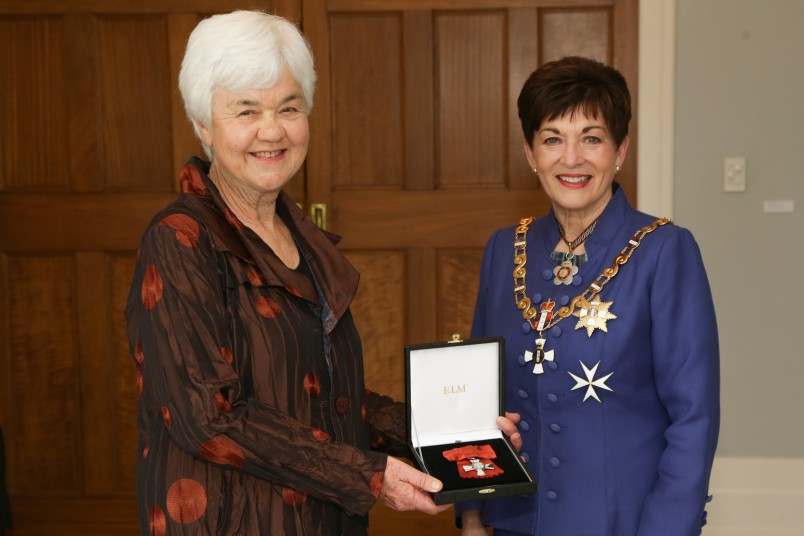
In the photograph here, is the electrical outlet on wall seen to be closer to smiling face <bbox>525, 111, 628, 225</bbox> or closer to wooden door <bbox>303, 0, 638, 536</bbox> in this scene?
wooden door <bbox>303, 0, 638, 536</bbox>

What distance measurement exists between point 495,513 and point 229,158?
0.85 m

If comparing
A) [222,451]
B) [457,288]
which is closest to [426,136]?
[457,288]

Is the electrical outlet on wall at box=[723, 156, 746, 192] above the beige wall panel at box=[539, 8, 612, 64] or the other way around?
the other way around

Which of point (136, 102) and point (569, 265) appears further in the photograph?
point (136, 102)

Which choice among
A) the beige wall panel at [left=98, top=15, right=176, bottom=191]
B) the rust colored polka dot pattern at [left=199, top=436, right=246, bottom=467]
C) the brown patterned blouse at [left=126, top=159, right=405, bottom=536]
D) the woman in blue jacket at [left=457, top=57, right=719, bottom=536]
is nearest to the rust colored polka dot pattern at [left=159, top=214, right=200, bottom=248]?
the brown patterned blouse at [left=126, top=159, right=405, bottom=536]

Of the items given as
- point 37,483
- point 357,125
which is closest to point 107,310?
point 37,483

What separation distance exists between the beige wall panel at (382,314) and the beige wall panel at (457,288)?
0.15 metres

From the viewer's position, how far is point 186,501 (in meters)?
1.43

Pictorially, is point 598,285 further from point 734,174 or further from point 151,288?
point 734,174

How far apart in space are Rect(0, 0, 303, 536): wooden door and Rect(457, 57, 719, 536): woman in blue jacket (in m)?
1.81

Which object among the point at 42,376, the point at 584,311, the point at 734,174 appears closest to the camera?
the point at 584,311

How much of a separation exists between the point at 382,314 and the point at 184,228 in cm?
201

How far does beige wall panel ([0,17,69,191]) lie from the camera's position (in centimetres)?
335

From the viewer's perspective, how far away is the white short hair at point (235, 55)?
1459 mm
